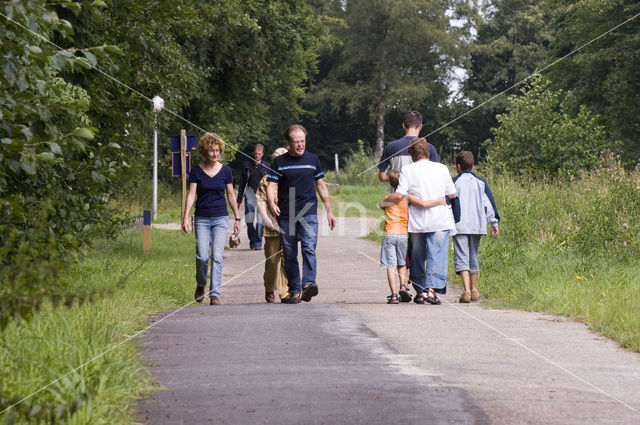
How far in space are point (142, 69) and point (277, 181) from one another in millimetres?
2743

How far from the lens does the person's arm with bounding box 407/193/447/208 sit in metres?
9.75

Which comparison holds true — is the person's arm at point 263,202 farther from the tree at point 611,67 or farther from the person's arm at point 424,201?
the tree at point 611,67

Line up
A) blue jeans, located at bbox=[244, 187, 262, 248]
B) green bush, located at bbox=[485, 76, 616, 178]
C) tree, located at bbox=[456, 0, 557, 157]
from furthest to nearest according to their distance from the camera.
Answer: tree, located at bbox=[456, 0, 557, 157]
green bush, located at bbox=[485, 76, 616, 178]
blue jeans, located at bbox=[244, 187, 262, 248]

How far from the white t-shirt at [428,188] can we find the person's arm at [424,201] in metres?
0.03

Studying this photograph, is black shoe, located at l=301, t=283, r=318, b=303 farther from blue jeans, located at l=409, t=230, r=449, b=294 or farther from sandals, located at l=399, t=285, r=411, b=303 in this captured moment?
blue jeans, located at l=409, t=230, r=449, b=294

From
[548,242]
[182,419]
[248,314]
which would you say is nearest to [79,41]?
[248,314]

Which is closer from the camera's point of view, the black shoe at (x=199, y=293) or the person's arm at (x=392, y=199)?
the person's arm at (x=392, y=199)

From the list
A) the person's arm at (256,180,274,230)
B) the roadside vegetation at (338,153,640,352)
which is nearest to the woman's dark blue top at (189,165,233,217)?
the person's arm at (256,180,274,230)

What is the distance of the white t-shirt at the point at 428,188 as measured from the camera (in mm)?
9758

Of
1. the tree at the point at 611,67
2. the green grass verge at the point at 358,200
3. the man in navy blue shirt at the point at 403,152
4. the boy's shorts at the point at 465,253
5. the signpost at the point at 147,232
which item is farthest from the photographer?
the green grass verge at the point at 358,200

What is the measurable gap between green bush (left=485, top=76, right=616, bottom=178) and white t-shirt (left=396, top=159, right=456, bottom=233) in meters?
13.5

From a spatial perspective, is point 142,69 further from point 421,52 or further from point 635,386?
point 421,52

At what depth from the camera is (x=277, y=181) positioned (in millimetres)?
9828

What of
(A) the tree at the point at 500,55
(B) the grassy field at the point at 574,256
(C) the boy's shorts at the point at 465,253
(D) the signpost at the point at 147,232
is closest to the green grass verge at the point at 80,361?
(C) the boy's shorts at the point at 465,253
